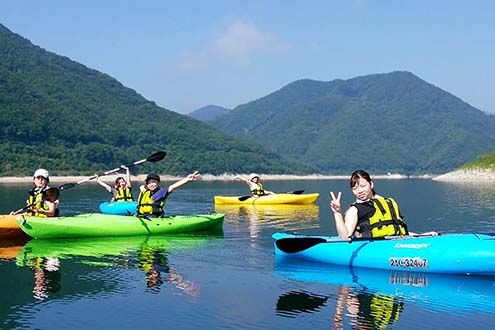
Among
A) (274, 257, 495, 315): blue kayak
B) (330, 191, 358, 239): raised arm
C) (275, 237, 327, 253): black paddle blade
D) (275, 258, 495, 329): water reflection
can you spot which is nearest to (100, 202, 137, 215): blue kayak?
(275, 237, 327, 253): black paddle blade

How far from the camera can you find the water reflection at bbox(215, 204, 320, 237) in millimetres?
23844

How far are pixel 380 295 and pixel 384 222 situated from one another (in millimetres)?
2113

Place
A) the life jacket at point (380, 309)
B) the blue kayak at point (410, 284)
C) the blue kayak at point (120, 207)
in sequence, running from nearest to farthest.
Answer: the life jacket at point (380, 309) → the blue kayak at point (410, 284) → the blue kayak at point (120, 207)

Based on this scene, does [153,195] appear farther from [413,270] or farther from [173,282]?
[413,270]

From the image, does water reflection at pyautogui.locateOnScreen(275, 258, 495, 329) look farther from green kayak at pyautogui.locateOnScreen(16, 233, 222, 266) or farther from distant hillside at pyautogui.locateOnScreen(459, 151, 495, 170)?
distant hillside at pyautogui.locateOnScreen(459, 151, 495, 170)

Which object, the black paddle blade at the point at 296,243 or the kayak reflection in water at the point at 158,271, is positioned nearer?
the kayak reflection in water at the point at 158,271

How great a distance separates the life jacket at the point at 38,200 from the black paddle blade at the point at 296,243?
7183 millimetres

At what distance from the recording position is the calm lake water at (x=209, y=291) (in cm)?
956

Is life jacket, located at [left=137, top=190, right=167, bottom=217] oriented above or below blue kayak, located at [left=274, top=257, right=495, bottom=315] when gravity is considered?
above

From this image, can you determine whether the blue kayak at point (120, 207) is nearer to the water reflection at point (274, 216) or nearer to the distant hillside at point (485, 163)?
the water reflection at point (274, 216)

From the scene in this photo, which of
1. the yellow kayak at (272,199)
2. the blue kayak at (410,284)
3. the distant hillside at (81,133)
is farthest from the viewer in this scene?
the distant hillside at (81,133)

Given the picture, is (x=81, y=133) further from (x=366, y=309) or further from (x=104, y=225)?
(x=366, y=309)

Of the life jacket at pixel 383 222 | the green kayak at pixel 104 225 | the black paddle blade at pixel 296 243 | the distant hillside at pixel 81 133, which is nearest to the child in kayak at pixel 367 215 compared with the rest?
the life jacket at pixel 383 222

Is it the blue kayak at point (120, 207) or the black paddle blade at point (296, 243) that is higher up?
the blue kayak at point (120, 207)
